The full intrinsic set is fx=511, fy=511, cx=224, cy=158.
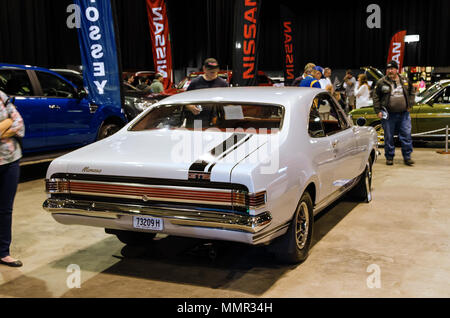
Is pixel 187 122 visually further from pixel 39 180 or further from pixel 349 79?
pixel 349 79

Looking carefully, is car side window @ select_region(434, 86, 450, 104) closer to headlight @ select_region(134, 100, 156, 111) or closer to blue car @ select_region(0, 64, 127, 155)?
headlight @ select_region(134, 100, 156, 111)

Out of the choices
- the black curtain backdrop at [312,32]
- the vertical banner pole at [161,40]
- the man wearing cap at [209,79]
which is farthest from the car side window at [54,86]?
the black curtain backdrop at [312,32]

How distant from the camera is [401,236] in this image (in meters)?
5.28

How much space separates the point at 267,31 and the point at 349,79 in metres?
15.4

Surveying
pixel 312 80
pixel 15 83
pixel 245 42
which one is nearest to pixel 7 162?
pixel 15 83

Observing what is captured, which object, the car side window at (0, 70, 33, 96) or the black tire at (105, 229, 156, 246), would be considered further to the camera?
the car side window at (0, 70, 33, 96)

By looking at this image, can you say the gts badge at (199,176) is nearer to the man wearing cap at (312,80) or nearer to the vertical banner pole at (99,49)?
the vertical banner pole at (99,49)

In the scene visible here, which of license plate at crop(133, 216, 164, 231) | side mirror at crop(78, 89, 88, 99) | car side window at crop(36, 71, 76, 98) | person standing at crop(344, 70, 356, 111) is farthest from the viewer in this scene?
person standing at crop(344, 70, 356, 111)

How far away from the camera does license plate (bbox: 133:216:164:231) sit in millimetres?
3828

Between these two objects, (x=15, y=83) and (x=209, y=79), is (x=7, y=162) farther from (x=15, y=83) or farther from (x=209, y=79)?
(x=15, y=83)

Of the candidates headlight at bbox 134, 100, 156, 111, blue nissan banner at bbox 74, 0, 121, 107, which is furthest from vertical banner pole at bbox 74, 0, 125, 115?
headlight at bbox 134, 100, 156, 111

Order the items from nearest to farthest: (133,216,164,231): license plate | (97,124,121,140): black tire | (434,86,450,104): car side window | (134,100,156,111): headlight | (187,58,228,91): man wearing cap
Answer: (133,216,164,231): license plate → (187,58,228,91): man wearing cap → (97,124,121,140): black tire → (134,100,156,111): headlight → (434,86,450,104): car side window

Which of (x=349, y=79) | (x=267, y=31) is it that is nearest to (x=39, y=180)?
(x=349, y=79)

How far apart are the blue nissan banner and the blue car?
0.44 metres
